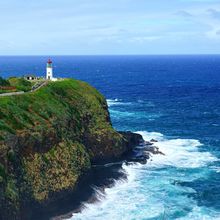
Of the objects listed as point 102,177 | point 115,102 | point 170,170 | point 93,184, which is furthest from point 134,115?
point 93,184

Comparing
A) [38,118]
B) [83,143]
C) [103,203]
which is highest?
[38,118]

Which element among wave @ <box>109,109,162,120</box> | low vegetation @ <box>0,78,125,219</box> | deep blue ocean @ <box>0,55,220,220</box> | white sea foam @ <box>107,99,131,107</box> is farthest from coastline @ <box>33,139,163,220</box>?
white sea foam @ <box>107,99,131,107</box>

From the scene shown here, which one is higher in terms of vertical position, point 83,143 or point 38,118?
point 38,118

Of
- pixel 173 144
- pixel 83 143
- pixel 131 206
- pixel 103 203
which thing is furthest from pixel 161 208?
pixel 173 144

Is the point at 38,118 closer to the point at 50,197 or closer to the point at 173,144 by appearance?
the point at 50,197

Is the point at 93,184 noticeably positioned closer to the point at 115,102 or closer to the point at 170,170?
the point at 170,170

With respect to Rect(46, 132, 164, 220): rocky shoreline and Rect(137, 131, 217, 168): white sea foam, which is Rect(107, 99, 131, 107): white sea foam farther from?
Rect(46, 132, 164, 220): rocky shoreline
